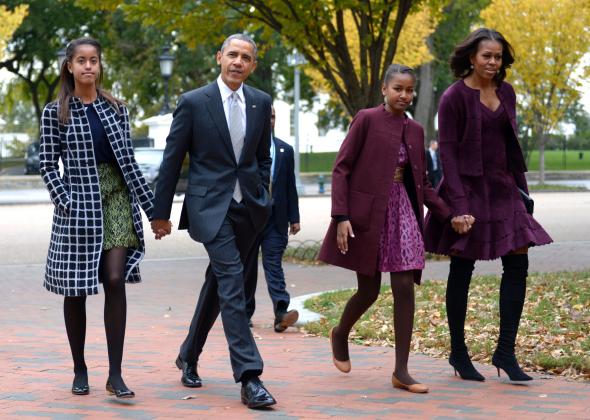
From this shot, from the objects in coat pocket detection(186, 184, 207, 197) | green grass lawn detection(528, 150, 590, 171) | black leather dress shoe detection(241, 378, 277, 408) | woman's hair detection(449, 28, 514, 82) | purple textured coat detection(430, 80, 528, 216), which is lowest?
green grass lawn detection(528, 150, 590, 171)

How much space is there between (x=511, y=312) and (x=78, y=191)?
2.34 meters

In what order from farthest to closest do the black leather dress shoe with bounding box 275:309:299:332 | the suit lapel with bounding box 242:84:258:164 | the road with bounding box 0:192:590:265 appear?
the road with bounding box 0:192:590:265 → the black leather dress shoe with bounding box 275:309:299:332 → the suit lapel with bounding box 242:84:258:164

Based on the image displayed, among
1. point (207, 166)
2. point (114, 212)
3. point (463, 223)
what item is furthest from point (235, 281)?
point (463, 223)

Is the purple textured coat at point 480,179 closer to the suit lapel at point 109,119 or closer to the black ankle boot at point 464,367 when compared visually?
the black ankle boot at point 464,367

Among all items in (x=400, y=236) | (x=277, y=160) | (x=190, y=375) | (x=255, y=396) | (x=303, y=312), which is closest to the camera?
(x=255, y=396)

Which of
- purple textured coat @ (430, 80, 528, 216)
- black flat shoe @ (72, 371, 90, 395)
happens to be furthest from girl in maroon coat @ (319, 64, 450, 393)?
black flat shoe @ (72, 371, 90, 395)

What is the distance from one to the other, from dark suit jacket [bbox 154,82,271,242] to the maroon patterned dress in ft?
2.13

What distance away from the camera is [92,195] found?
20.4 ft

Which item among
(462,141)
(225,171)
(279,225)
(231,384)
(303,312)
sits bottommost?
(303,312)

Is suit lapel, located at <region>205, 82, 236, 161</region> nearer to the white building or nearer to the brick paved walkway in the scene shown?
the brick paved walkway

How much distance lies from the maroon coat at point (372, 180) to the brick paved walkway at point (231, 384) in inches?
27.9

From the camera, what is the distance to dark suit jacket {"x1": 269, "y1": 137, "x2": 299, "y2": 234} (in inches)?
370

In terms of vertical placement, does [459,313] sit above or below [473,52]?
below

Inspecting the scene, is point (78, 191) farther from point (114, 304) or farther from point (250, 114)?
point (250, 114)
